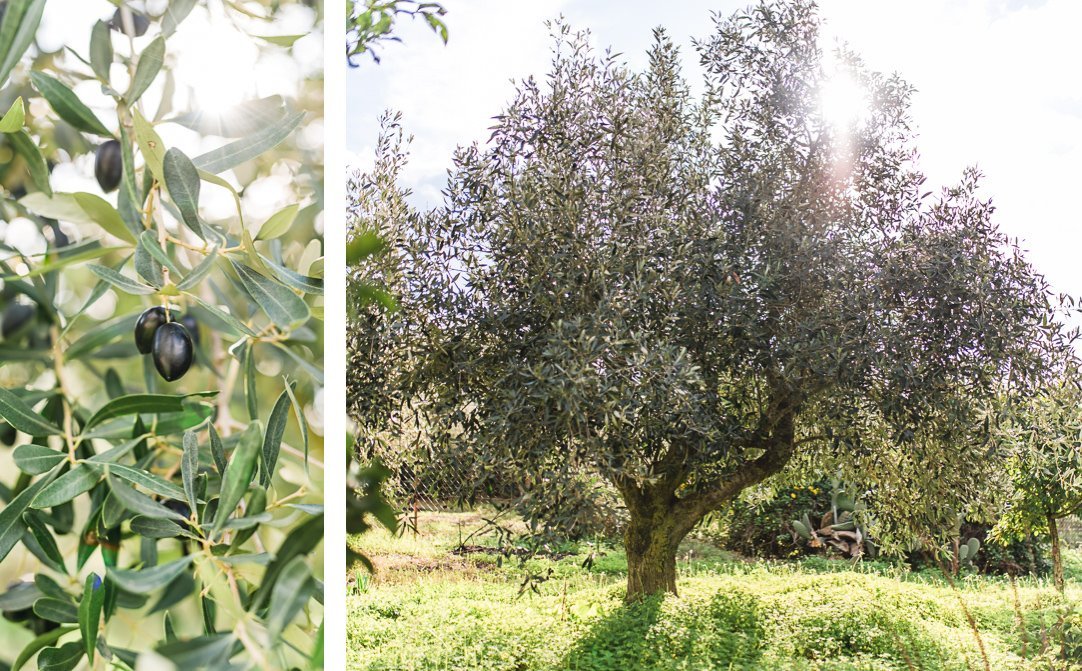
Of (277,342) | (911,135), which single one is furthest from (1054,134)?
(277,342)

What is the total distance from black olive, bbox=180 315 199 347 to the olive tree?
1887 mm

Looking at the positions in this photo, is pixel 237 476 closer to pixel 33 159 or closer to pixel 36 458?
pixel 36 458

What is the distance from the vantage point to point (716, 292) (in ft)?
10.3

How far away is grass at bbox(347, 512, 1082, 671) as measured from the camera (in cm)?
343

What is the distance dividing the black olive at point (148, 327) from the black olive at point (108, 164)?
0.18 meters

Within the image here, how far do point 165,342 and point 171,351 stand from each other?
0.01 metres

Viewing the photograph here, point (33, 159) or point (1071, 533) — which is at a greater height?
point (33, 159)

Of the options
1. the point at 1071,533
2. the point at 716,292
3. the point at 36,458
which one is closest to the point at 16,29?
the point at 36,458

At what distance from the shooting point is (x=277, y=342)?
1.05 m

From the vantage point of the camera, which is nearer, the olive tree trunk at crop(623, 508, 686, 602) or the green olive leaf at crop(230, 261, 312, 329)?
the green olive leaf at crop(230, 261, 312, 329)

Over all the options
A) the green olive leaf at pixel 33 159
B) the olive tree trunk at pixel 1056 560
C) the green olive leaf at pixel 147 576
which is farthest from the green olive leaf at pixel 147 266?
the olive tree trunk at pixel 1056 560

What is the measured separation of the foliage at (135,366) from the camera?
35.8 inches

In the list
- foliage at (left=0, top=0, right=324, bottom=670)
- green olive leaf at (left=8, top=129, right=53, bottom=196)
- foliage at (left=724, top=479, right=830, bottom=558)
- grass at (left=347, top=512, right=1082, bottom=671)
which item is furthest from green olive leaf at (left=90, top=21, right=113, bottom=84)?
foliage at (left=724, top=479, right=830, bottom=558)

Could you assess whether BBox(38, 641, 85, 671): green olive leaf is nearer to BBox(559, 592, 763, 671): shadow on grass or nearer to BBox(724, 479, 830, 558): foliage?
BBox(559, 592, 763, 671): shadow on grass
